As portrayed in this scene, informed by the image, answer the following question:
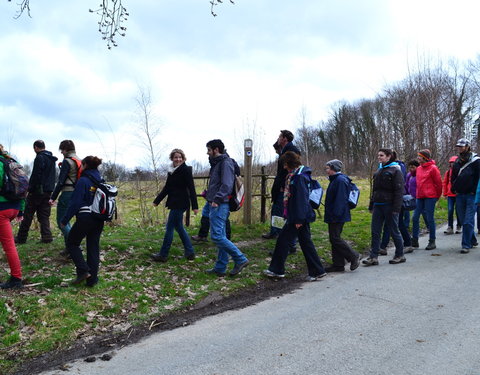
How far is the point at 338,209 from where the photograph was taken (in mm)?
6637

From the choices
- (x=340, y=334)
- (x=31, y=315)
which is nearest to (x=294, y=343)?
(x=340, y=334)

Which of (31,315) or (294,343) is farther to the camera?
(31,315)

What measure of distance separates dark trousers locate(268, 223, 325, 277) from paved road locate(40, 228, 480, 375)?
1.48 feet

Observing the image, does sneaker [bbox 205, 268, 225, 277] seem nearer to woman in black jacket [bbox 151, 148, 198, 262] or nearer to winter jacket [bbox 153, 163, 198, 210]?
woman in black jacket [bbox 151, 148, 198, 262]

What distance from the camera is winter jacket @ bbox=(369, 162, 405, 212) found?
23.0 ft

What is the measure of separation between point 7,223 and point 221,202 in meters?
2.93

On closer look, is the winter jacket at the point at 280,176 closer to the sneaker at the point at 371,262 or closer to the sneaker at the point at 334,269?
the sneaker at the point at 334,269

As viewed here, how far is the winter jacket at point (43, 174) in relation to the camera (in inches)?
299

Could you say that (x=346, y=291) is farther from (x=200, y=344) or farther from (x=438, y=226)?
(x=438, y=226)

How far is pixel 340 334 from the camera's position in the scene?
164 inches

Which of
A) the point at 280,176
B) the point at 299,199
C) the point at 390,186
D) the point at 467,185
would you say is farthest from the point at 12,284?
the point at 467,185

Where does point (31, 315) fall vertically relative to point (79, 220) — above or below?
below

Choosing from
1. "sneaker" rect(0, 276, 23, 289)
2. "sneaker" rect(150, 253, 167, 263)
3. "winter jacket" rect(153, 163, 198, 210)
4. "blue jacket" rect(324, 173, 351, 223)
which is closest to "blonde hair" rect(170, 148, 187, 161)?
"winter jacket" rect(153, 163, 198, 210)

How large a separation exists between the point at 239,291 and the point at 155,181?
6535 mm
